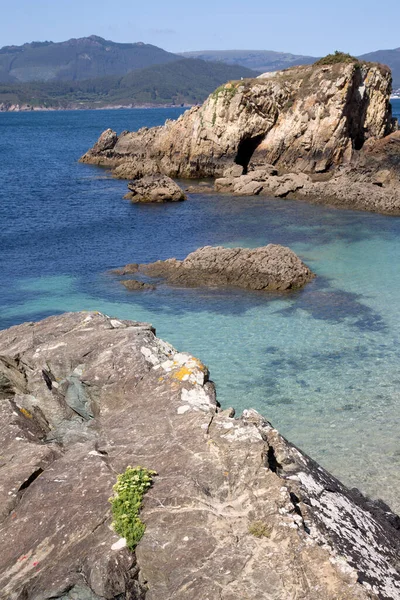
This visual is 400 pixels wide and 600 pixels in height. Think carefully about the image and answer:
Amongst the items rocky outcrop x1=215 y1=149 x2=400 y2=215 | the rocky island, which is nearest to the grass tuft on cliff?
the rocky island

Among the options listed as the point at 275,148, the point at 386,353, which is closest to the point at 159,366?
the point at 386,353

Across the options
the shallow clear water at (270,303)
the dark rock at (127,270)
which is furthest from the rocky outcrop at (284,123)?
the dark rock at (127,270)

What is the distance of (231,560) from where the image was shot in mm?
7016

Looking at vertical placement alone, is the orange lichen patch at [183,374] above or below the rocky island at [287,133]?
above

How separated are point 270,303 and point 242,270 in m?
3.26

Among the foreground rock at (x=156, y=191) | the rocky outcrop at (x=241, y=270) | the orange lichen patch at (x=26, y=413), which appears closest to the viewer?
the orange lichen patch at (x=26, y=413)

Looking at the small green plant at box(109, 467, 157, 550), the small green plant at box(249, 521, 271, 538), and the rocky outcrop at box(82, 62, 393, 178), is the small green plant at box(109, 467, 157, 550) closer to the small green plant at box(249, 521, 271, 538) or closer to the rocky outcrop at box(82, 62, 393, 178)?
the small green plant at box(249, 521, 271, 538)

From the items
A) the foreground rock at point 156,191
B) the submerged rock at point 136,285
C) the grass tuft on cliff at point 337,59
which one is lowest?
the foreground rock at point 156,191

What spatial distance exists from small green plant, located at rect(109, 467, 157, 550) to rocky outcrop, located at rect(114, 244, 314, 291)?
1831 centimetres

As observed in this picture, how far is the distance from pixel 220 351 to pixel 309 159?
41.3 meters

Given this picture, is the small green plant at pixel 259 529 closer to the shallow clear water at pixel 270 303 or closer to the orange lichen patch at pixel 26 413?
the orange lichen patch at pixel 26 413

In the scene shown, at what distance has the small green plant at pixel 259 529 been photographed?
7.29 metres

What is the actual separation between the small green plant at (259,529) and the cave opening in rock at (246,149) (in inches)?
2165

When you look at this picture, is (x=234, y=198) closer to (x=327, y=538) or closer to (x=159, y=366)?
(x=159, y=366)
